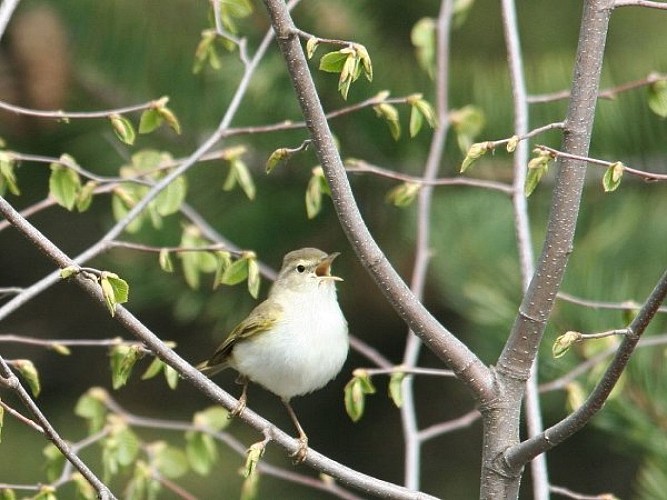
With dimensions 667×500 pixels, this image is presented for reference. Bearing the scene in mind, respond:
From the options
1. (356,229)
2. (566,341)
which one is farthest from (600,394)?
(356,229)

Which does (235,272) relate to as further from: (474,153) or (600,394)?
(600,394)

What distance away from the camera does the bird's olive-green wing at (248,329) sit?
2.65 m

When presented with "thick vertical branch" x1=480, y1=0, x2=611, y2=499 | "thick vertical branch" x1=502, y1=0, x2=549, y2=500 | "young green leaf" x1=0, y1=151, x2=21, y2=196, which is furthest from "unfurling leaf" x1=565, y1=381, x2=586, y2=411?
"young green leaf" x1=0, y1=151, x2=21, y2=196

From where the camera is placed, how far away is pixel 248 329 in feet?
8.75

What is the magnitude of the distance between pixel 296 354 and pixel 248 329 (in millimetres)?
127

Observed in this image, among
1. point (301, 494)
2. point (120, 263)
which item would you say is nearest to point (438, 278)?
point (120, 263)

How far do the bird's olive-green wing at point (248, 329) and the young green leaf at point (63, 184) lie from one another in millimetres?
526

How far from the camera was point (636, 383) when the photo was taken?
119 inches

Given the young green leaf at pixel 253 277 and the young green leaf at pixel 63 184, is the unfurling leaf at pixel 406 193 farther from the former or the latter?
the young green leaf at pixel 63 184

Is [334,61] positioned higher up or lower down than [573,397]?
higher up

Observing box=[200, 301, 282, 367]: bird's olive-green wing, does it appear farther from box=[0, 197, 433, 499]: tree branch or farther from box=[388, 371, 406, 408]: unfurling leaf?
box=[0, 197, 433, 499]: tree branch

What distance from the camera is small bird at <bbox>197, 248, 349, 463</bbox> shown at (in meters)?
2.62

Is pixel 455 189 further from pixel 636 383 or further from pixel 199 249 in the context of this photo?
pixel 199 249

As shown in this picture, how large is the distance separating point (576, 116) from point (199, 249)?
797 millimetres
